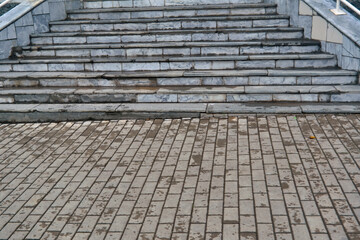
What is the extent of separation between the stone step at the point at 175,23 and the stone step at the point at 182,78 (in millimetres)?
2010

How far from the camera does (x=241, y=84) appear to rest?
751cm

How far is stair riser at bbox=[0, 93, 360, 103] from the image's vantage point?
6.93 meters

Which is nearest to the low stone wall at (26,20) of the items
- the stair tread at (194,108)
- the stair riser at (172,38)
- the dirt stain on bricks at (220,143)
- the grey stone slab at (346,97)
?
the stair riser at (172,38)

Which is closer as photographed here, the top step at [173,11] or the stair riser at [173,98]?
the stair riser at [173,98]

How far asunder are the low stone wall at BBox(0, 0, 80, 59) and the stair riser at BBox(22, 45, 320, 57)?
39 centimetres

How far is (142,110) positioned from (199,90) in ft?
3.66

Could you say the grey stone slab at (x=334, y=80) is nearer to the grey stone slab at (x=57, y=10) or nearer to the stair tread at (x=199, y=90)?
the stair tread at (x=199, y=90)

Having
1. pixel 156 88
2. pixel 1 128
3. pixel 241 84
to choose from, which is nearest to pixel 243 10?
pixel 241 84

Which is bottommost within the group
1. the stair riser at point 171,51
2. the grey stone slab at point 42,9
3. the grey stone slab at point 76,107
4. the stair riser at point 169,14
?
the grey stone slab at point 76,107

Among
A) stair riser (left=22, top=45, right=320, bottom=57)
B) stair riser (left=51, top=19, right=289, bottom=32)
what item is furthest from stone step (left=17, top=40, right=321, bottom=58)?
stair riser (left=51, top=19, right=289, bottom=32)

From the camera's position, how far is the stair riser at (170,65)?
781cm

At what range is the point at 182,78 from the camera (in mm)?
7598

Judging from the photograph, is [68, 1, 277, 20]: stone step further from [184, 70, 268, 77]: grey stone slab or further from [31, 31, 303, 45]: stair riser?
[184, 70, 268, 77]: grey stone slab

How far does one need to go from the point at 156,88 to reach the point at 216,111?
1.31 m
